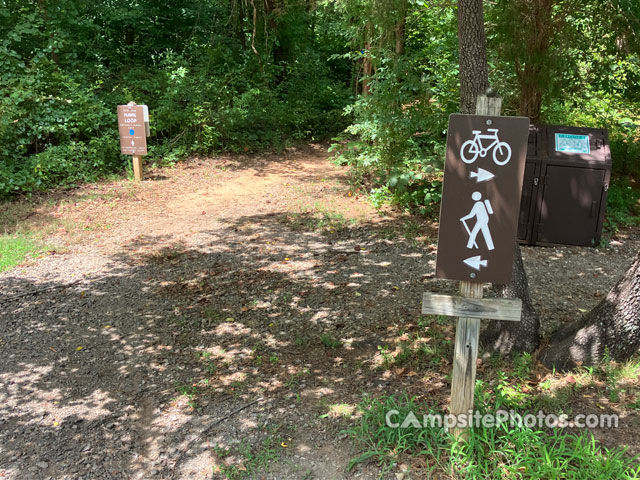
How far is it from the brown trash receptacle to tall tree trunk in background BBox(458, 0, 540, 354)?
9.63 feet

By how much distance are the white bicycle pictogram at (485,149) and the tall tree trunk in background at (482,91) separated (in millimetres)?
1481

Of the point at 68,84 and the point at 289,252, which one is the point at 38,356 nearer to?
the point at 289,252

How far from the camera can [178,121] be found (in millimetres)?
12875

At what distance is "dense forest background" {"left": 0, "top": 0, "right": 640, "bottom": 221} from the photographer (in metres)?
8.27

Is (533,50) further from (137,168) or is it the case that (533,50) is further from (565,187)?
(137,168)

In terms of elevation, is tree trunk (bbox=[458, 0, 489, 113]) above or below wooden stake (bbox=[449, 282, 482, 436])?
above

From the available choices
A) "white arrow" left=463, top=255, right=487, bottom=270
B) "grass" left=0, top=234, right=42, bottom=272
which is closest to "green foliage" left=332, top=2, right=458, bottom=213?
"white arrow" left=463, top=255, right=487, bottom=270

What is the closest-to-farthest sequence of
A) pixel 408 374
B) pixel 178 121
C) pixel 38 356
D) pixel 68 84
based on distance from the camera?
pixel 408 374, pixel 38 356, pixel 68 84, pixel 178 121

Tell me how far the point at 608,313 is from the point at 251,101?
11.9 meters

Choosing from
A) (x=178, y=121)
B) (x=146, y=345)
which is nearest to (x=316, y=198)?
(x=178, y=121)

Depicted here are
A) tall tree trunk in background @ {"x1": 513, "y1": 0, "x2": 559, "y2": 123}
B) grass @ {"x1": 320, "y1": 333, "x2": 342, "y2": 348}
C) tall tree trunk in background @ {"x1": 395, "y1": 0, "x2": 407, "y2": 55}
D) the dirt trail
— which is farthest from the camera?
tall tree trunk in background @ {"x1": 395, "y1": 0, "x2": 407, "y2": 55}

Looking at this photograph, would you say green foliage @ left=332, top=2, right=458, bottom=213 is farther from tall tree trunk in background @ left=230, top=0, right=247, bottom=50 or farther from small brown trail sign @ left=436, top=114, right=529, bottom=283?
tall tree trunk in background @ left=230, top=0, right=247, bottom=50
